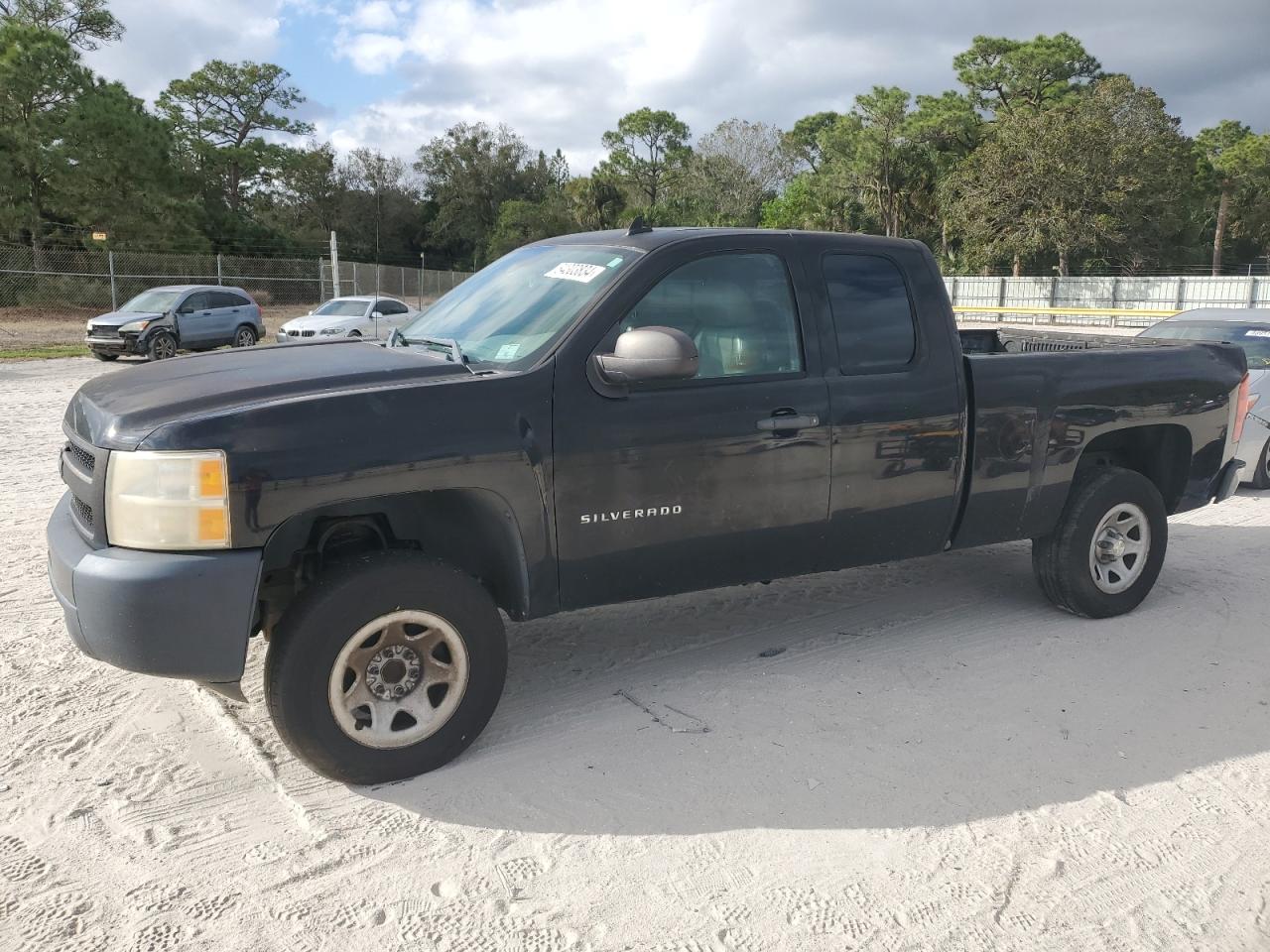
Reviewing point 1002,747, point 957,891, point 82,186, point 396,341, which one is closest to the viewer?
point 957,891

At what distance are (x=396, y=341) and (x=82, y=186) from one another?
36207mm

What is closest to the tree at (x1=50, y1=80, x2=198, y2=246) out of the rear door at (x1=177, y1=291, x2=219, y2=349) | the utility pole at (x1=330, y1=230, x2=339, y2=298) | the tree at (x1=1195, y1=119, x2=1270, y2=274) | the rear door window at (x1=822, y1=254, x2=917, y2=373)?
the utility pole at (x1=330, y1=230, x2=339, y2=298)

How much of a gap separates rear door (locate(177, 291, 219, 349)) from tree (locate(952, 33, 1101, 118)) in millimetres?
48579

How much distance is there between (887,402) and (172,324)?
20.2 m

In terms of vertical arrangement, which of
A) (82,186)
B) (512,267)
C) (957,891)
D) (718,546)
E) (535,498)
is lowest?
(957,891)

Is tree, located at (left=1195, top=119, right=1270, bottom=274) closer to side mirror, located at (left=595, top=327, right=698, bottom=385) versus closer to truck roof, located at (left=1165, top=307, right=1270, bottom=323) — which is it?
truck roof, located at (left=1165, top=307, right=1270, bottom=323)

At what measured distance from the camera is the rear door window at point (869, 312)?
4410mm

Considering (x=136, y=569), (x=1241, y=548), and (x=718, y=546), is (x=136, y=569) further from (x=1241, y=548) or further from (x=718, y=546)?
(x=1241, y=548)

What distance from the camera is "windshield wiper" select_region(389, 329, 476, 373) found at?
153 inches

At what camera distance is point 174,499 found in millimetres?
3098

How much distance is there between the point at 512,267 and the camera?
15.3 feet

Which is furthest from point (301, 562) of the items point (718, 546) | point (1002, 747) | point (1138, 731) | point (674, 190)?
point (674, 190)

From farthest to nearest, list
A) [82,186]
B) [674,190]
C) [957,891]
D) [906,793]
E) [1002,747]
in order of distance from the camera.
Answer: [674,190]
[82,186]
[1002,747]
[906,793]
[957,891]

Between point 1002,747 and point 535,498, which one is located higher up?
point 535,498
